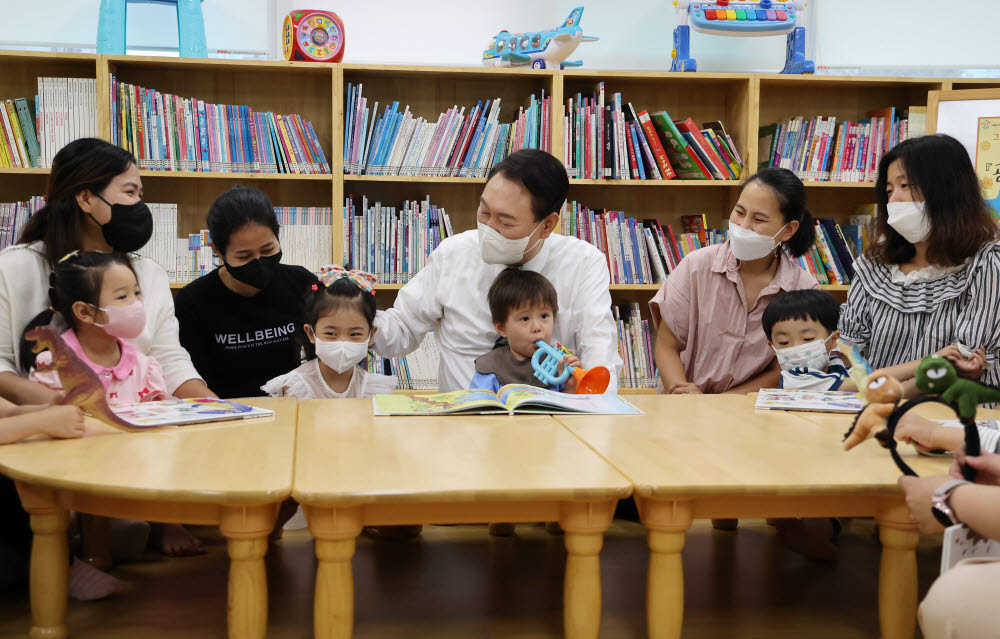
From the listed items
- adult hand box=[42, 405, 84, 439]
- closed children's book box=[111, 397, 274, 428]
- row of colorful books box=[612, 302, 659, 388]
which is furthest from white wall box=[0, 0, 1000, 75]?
adult hand box=[42, 405, 84, 439]

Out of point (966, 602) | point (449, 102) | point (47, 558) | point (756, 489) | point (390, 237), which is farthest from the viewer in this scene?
point (449, 102)

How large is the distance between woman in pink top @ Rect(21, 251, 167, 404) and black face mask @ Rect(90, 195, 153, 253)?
18cm

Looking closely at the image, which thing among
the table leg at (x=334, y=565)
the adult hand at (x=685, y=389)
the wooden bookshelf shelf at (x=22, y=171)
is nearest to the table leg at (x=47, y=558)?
the table leg at (x=334, y=565)

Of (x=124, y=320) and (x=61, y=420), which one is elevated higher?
(x=124, y=320)

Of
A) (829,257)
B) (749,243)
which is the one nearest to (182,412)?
(749,243)

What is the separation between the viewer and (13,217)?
3502 mm

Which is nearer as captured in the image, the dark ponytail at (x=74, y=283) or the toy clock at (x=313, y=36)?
the dark ponytail at (x=74, y=283)

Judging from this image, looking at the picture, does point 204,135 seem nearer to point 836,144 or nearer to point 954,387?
point 836,144

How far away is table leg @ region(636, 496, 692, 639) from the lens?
1326 millimetres

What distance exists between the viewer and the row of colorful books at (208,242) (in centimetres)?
355

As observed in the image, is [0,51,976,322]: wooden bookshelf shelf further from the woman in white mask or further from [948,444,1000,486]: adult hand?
[948,444,1000,486]: adult hand

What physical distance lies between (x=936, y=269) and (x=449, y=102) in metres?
2.25

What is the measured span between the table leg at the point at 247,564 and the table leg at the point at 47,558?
0.35 metres

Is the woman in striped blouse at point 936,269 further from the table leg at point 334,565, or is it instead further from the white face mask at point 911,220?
the table leg at point 334,565
